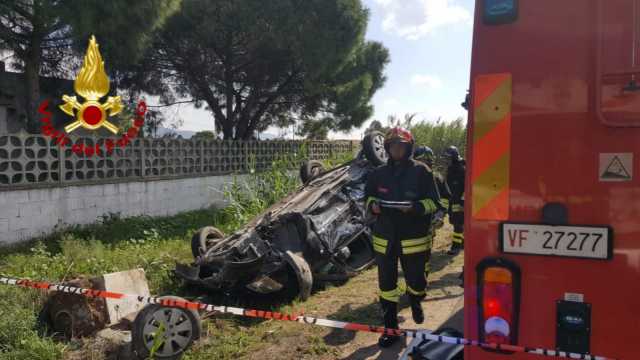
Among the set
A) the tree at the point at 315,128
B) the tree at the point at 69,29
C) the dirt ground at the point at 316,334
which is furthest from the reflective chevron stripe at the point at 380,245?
the tree at the point at 315,128

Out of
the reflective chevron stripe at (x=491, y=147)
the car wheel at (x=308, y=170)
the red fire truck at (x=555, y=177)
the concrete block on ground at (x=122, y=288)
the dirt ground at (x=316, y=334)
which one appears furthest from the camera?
the car wheel at (x=308, y=170)

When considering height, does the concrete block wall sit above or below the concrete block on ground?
above

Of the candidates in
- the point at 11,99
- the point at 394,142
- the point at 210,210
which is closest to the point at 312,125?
the point at 210,210

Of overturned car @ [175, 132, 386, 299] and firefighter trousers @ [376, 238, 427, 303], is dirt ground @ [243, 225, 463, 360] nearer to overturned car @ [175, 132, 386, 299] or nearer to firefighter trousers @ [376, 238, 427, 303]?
overturned car @ [175, 132, 386, 299]

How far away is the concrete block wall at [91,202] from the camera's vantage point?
280 inches

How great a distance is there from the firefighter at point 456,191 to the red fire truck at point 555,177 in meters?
5.12

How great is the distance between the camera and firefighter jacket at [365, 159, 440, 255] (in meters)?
3.94

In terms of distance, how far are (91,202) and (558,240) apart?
26.9 ft

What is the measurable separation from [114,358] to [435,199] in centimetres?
276

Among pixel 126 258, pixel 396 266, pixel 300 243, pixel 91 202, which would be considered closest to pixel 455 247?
pixel 300 243

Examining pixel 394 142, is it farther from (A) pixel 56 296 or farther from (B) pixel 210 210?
(B) pixel 210 210

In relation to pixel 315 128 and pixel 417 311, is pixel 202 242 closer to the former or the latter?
pixel 417 311

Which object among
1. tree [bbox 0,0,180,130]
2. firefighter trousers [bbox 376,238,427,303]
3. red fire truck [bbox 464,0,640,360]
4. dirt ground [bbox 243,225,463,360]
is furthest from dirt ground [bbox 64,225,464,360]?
tree [bbox 0,0,180,130]

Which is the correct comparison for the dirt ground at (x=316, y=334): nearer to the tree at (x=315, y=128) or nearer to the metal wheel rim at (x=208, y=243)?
the metal wheel rim at (x=208, y=243)
